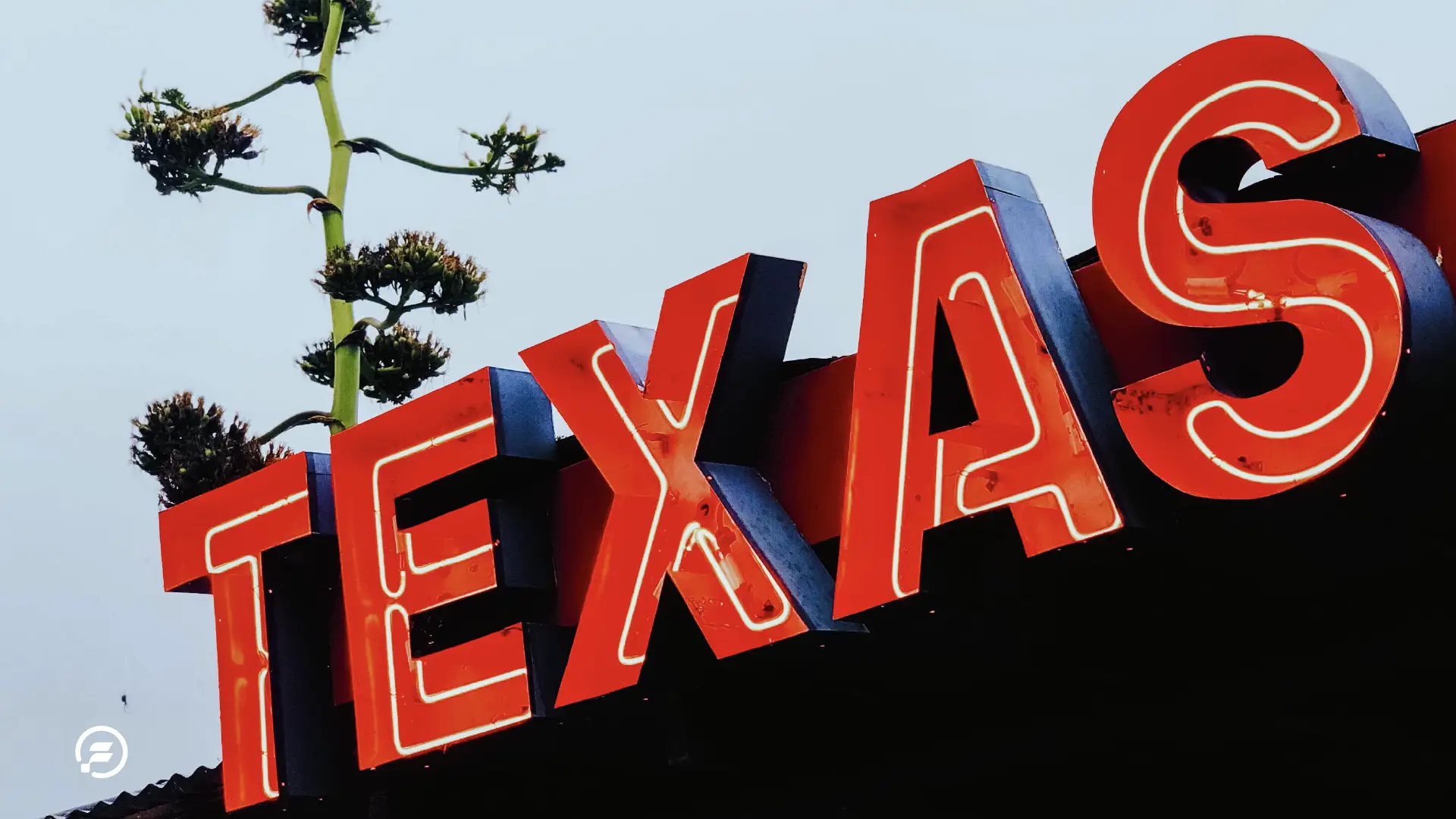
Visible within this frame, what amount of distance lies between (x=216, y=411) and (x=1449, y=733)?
10.5 metres

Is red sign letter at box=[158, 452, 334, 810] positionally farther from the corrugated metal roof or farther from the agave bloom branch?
the agave bloom branch

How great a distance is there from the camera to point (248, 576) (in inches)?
374

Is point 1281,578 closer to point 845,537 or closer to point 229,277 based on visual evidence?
point 845,537

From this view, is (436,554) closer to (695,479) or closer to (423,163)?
(695,479)

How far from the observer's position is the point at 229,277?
171 feet

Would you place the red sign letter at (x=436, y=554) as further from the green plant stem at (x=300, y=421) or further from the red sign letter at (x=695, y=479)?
the green plant stem at (x=300, y=421)

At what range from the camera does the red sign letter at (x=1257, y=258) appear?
18.5ft

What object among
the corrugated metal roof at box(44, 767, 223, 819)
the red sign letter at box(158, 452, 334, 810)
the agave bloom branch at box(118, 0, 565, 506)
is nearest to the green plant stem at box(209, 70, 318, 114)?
the agave bloom branch at box(118, 0, 565, 506)

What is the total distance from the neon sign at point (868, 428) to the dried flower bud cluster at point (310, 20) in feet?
24.7

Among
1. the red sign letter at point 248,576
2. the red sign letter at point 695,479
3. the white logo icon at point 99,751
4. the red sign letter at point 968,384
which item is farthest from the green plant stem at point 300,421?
the red sign letter at point 968,384

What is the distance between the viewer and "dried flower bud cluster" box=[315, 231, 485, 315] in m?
14.4

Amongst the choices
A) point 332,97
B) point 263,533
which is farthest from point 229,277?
point 263,533

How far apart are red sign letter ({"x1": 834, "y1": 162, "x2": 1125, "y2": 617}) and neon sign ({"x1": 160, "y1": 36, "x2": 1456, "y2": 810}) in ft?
0.04

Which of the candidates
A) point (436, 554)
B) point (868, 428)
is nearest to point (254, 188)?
point (436, 554)
